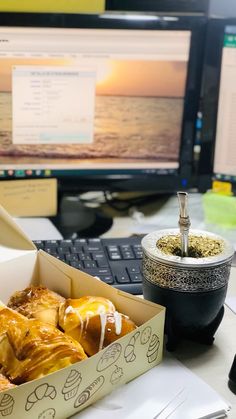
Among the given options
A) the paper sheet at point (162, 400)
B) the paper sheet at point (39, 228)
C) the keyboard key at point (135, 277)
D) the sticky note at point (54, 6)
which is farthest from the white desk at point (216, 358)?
the sticky note at point (54, 6)

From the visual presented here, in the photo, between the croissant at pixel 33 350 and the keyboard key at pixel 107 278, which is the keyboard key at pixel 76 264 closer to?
the keyboard key at pixel 107 278

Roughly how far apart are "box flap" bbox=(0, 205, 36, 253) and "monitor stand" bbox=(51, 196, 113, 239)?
0.76 ft

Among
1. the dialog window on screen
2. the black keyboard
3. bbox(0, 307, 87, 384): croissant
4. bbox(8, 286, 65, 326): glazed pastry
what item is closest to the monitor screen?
the dialog window on screen

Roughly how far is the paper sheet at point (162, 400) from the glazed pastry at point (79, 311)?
0.07 metres

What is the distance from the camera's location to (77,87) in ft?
3.13

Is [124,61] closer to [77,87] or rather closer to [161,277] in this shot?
[77,87]

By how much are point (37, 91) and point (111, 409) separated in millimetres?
530

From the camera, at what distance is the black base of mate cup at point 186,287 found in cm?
62

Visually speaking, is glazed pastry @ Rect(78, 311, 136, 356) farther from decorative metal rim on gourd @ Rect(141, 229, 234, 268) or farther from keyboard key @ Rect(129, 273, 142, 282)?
keyboard key @ Rect(129, 273, 142, 282)

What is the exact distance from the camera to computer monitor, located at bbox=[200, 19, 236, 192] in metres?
0.96

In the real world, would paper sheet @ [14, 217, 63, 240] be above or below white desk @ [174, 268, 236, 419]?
above

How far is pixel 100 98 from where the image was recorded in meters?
0.97

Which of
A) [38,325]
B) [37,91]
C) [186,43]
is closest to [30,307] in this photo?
[38,325]

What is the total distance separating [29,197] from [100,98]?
195 millimetres
